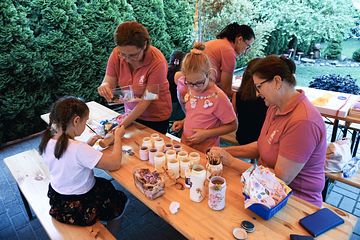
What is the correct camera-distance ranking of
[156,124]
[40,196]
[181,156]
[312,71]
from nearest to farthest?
[181,156], [40,196], [156,124], [312,71]

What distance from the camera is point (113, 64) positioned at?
7.09 ft

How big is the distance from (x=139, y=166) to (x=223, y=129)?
598 mm

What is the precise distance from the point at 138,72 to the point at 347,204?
94.1 inches

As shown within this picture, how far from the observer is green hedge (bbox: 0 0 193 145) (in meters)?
3.35

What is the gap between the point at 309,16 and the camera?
15.3 ft

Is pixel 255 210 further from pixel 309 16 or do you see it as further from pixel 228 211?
pixel 309 16

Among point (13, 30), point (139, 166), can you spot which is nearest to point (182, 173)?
point (139, 166)

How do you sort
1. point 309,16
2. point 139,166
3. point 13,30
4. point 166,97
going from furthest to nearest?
point 309,16, point 13,30, point 166,97, point 139,166

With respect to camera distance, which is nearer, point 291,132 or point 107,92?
point 291,132

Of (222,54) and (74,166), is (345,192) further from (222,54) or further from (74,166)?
(74,166)

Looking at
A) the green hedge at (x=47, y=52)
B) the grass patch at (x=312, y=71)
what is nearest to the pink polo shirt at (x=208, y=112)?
the green hedge at (x=47, y=52)

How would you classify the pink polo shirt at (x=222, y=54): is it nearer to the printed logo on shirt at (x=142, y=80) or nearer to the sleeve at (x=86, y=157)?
the printed logo on shirt at (x=142, y=80)

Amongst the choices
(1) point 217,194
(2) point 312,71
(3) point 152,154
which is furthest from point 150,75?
(2) point 312,71

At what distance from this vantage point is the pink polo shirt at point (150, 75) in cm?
201
